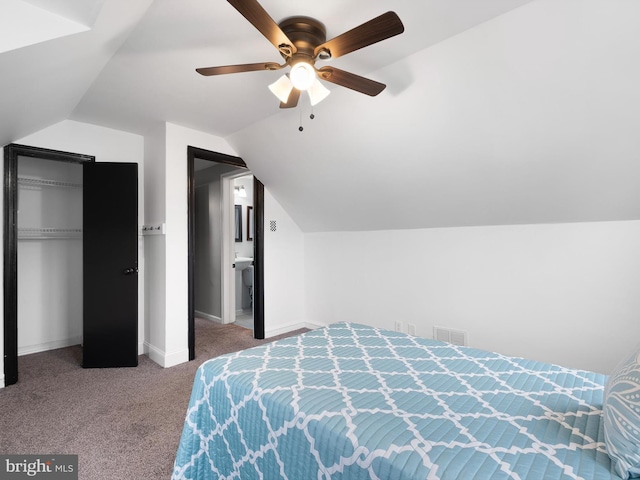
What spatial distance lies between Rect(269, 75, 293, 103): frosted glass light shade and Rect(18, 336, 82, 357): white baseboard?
147 inches

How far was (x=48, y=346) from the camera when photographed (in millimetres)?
3656

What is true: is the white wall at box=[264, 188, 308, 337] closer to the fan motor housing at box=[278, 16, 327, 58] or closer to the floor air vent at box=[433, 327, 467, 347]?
the floor air vent at box=[433, 327, 467, 347]

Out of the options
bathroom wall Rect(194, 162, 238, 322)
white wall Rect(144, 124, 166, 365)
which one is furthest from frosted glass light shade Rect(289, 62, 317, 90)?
bathroom wall Rect(194, 162, 238, 322)

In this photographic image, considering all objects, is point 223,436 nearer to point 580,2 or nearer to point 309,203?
point 580,2

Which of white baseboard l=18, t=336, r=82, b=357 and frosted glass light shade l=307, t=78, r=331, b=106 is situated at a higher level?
frosted glass light shade l=307, t=78, r=331, b=106

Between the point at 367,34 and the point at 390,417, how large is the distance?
156 cm

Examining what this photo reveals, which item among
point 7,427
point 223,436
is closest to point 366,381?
point 223,436

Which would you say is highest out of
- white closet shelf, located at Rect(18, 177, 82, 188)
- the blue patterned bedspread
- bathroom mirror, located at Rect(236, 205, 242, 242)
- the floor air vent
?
white closet shelf, located at Rect(18, 177, 82, 188)

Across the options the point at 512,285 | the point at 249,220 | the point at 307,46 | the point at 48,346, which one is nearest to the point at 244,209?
the point at 249,220

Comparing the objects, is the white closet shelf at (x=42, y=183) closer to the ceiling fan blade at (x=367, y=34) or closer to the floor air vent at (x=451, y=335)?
the ceiling fan blade at (x=367, y=34)

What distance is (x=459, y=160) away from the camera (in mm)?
2533

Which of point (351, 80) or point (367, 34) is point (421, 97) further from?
point (367, 34)

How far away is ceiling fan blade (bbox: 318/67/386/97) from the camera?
1790mm

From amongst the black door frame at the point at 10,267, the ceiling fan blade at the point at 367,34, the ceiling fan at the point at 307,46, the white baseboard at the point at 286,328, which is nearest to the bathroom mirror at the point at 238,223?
the white baseboard at the point at 286,328
